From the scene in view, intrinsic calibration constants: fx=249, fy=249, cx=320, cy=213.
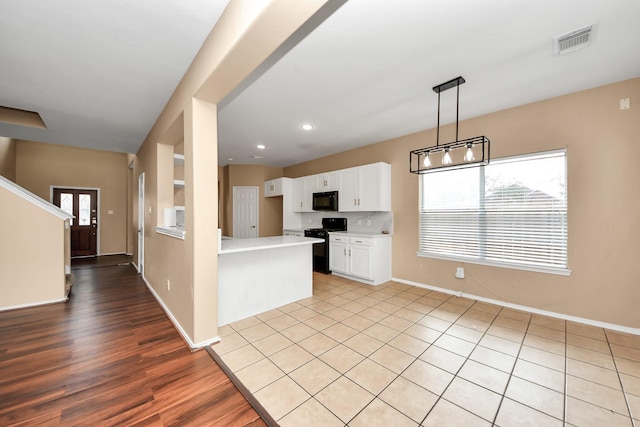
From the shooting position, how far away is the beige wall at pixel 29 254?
321cm

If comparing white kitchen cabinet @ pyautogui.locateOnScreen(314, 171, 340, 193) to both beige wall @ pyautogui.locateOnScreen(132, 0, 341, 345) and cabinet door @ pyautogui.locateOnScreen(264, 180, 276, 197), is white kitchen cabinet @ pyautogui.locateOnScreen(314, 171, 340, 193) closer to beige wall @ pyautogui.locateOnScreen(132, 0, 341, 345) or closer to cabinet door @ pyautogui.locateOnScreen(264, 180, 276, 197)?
cabinet door @ pyautogui.locateOnScreen(264, 180, 276, 197)

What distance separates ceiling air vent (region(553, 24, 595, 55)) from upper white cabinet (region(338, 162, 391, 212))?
256cm

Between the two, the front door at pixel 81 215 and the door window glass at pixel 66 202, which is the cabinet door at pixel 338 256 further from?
the door window glass at pixel 66 202

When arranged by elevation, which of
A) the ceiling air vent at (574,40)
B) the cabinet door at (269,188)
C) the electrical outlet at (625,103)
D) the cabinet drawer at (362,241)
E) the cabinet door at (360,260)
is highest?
the ceiling air vent at (574,40)

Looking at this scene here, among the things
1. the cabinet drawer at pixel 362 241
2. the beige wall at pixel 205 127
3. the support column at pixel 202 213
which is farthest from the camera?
the cabinet drawer at pixel 362 241

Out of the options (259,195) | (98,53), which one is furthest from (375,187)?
(98,53)

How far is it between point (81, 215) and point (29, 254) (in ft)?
14.2

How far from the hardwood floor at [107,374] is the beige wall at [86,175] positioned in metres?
4.56

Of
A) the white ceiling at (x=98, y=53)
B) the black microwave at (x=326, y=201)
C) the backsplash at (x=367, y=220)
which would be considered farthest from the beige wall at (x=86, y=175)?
the backsplash at (x=367, y=220)

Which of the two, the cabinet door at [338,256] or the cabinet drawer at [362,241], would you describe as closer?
the cabinet drawer at [362,241]

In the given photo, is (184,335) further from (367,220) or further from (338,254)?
(367,220)

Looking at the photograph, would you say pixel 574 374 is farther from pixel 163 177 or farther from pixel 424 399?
pixel 163 177

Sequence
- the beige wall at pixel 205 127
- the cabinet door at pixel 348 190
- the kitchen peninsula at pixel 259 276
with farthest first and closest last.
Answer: the cabinet door at pixel 348 190
the kitchen peninsula at pixel 259 276
the beige wall at pixel 205 127

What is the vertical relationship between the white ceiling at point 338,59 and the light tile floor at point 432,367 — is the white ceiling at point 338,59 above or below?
above
